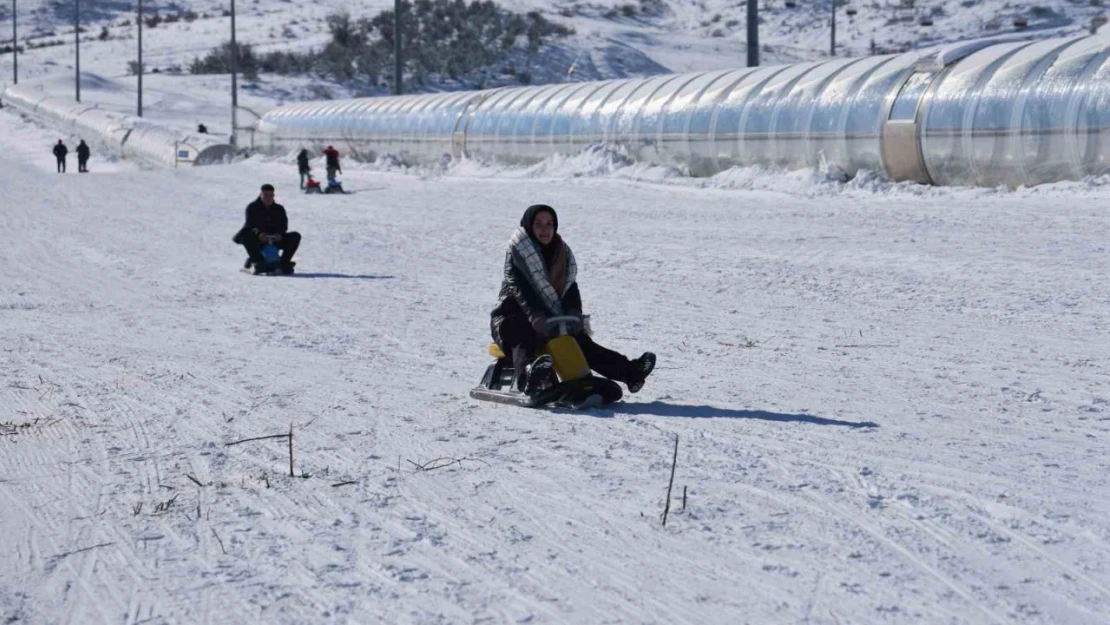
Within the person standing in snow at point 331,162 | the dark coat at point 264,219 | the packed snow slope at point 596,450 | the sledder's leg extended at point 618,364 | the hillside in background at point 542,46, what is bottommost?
the packed snow slope at point 596,450

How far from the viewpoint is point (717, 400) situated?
748cm

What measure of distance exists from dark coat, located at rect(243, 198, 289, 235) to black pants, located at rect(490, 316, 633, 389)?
8.82 meters

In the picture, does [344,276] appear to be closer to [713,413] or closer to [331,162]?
[713,413]

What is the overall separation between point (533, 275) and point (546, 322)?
0.28 meters

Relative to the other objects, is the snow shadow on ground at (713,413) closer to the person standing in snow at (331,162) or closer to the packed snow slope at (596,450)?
the packed snow slope at (596,450)

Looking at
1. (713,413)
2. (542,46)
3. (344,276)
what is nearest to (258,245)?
(344,276)

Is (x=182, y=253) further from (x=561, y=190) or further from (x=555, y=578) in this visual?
(x=555, y=578)

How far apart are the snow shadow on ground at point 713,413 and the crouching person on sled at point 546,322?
0.14 meters

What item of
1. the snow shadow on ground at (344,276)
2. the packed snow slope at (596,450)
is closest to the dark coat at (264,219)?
the snow shadow on ground at (344,276)

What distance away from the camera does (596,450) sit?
612 centimetres

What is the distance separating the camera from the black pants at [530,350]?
24.1 ft

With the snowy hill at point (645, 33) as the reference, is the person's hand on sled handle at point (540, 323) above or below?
below

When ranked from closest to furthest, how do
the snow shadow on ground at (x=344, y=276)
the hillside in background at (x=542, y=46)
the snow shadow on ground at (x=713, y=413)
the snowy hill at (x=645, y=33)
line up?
the snow shadow on ground at (x=713, y=413) → the snow shadow on ground at (x=344, y=276) → the hillside in background at (x=542, y=46) → the snowy hill at (x=645, y=33)

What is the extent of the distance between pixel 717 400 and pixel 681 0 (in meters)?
90.3
